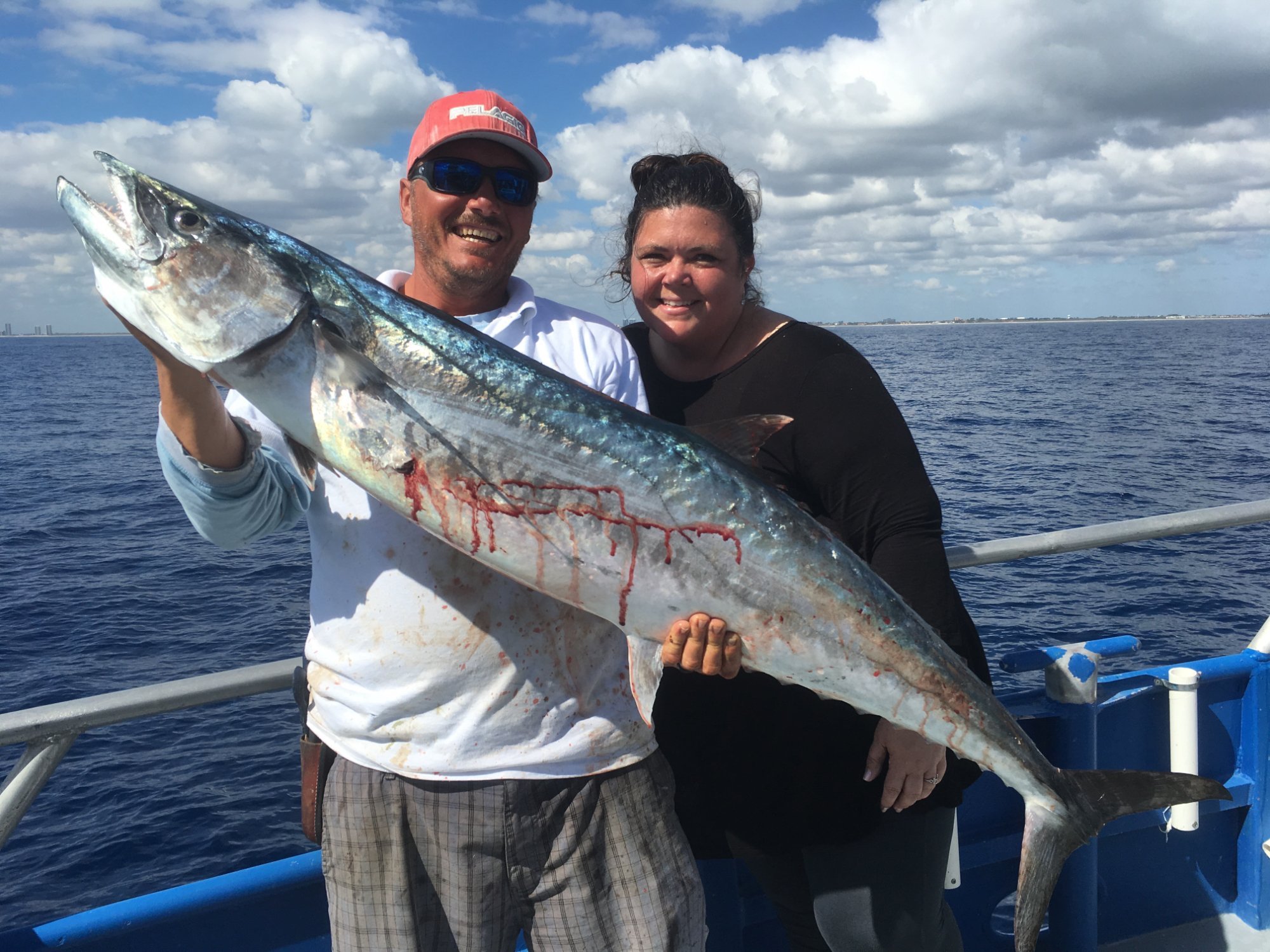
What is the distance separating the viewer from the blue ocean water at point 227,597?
29.7 feet

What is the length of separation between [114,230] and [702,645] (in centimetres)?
178

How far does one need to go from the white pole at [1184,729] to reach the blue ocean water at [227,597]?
779cm

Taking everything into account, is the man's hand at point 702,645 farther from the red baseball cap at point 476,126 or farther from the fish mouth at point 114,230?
the fish mouth at point 114,230

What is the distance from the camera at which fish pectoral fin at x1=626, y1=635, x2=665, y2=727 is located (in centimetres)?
228

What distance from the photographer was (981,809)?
11.4 ft

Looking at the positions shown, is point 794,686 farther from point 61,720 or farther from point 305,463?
point 61,720

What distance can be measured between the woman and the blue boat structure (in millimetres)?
342

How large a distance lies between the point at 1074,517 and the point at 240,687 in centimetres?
2173

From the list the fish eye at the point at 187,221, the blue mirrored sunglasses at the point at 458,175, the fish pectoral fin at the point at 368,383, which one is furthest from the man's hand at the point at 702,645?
the fish eye at the point at 187,221

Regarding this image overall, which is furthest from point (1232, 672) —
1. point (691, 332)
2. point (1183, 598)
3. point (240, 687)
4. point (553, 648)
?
point (1183, 598)

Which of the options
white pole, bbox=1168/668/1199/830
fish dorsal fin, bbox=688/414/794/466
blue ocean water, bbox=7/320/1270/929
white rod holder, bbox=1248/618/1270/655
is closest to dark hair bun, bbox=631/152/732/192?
fish dorsal fin, bbox=688/414/794/466

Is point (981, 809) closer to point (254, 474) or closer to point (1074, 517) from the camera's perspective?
point (254, 474)

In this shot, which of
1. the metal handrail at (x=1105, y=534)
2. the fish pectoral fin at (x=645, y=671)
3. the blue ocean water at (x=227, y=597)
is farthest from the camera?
the blue ocean water at (x=227, y=597)

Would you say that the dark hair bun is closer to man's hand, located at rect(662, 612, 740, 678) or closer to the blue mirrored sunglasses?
the blue mirrored sunglasses
